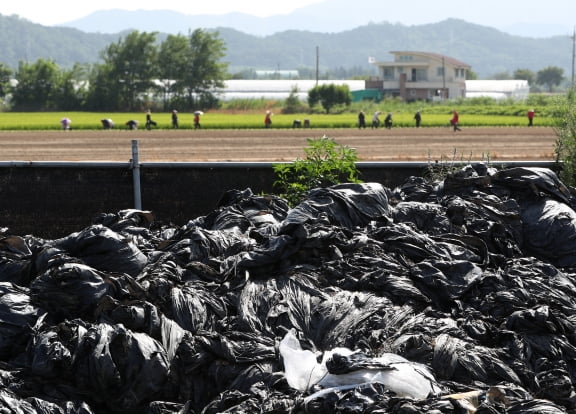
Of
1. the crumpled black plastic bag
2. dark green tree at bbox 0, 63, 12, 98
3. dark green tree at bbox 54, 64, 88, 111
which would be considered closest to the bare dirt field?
the crumpled black plastic bag

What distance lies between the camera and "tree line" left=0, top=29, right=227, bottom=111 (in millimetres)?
68062

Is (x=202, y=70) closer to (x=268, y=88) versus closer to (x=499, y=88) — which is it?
(x=268, y=88)

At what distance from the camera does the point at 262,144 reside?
1173 inches

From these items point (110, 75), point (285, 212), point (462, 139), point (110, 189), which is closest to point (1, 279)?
point (285, 212)

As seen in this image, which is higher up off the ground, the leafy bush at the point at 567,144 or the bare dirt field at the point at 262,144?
the leafy bush at the point at 567,144

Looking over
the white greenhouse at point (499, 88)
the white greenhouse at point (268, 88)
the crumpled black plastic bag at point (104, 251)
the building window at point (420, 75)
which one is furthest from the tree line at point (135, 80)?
the crumpled black plastic bag at point (104, 251)

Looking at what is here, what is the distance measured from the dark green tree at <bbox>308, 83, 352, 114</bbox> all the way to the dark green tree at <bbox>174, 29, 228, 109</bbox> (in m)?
9.16

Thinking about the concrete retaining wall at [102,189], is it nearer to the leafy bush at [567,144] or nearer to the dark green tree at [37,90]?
the leafy bush at [567,144]

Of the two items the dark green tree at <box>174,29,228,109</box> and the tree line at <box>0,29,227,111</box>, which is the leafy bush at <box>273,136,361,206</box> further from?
the dark green tree at <box>174,29,228,109</box>

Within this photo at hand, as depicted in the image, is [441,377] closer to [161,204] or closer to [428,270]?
[428,270]

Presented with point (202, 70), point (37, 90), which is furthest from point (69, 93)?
point (202, 70)

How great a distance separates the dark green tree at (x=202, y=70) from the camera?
69.5 meters

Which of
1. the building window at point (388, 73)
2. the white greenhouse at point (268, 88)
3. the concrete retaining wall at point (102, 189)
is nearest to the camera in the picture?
the concrete retaining wall at point (102, 189)

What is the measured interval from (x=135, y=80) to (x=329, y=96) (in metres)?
17.7
